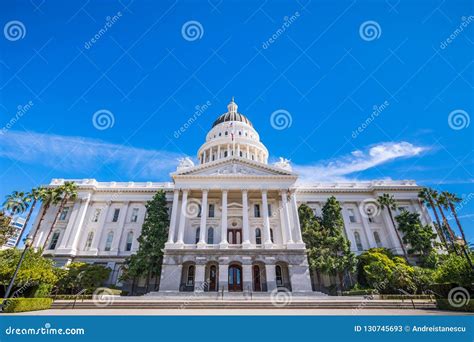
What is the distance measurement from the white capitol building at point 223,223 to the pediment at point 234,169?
134 millimetres

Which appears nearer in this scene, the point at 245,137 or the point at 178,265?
the point at 178,265

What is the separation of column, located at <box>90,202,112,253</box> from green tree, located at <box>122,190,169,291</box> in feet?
21.9

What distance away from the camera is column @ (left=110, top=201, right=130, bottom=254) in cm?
3322

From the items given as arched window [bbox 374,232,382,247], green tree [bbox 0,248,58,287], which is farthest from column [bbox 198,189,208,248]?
arched window [bbox 374,232,382,247]

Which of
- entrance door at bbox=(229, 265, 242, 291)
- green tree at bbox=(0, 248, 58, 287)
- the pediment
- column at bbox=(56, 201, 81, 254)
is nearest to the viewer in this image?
green tree at bbox=(0, 248, 58, 287)

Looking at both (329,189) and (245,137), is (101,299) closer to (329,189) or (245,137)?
(329,189)

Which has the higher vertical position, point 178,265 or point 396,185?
point 396,185

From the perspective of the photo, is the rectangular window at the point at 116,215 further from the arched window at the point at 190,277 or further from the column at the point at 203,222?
the arched window at the point at 190,277

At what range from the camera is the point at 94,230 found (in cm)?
3459

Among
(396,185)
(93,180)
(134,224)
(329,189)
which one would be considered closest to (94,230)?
(134,224)

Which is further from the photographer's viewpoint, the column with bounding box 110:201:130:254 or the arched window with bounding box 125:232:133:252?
the arched window with bounding box 125:232:133:252

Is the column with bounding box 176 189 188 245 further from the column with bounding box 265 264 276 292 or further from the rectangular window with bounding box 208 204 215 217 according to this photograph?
the column with bounding box 265 264 276 292

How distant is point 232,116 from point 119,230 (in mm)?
32222

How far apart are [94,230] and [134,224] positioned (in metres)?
5.41
